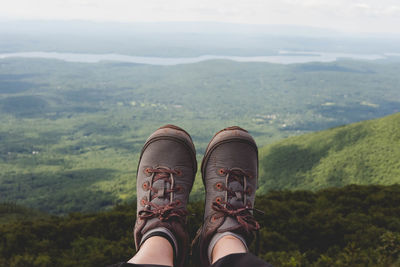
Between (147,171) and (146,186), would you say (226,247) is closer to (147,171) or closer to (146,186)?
(146,186)

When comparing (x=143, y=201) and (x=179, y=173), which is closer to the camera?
(x=143, y=201)

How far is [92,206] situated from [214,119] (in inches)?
5173

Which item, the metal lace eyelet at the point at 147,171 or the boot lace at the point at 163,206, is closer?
the boot lace at the point at 163,206

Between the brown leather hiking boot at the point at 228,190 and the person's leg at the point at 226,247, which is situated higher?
the brown leather hiking boot at the point at 228,190

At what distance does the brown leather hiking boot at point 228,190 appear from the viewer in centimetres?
295

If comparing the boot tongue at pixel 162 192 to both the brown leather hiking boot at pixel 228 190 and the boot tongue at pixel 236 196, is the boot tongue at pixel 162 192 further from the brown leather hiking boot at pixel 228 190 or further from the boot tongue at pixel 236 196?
the boot tongue at pixel 236 196

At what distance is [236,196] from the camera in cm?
351

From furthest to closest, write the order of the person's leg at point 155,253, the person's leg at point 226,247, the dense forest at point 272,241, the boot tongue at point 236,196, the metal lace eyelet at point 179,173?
the dense forest at point 272,241
the metal lace eyelet at point 179,173
the boot tongue at point 236,196
the person's leg at point 226,247
the person's leg at point 155,253

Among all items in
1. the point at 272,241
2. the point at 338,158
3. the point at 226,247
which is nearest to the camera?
the point at 226,247

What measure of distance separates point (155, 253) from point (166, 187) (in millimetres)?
1200

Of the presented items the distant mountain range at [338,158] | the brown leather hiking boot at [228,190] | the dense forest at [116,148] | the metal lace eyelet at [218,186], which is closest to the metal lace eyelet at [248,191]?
the brown leather hiking boot at [228,190]

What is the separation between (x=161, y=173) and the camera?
150 inches

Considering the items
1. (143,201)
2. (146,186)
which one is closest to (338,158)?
(146,186)

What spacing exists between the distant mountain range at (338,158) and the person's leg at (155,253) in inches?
1672
